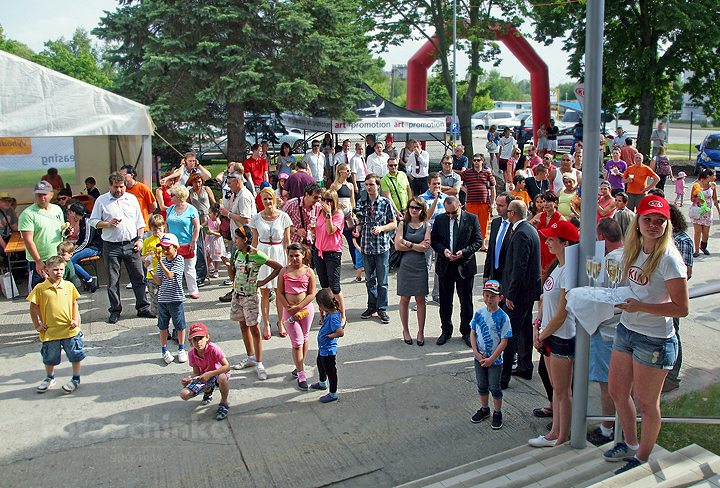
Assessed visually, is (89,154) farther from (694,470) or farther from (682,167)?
(682,167)

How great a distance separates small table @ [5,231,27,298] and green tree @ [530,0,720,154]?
65.2 ft

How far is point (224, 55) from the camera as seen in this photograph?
1509 cm

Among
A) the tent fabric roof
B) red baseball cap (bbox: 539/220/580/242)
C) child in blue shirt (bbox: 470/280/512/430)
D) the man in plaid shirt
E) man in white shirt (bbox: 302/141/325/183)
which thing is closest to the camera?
red baseball cap (bbox: 539/220/580/242)

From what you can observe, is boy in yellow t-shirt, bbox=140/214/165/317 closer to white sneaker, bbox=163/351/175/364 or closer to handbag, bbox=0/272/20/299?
white sneaker, bbox=163/351/175/364

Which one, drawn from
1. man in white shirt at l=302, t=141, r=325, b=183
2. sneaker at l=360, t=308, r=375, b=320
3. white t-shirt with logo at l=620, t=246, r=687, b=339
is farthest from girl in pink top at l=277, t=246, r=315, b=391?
man in white shirt at l=302, t=141, r=325, b=183

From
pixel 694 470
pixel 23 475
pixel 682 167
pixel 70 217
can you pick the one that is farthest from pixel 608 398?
pixel 682 167

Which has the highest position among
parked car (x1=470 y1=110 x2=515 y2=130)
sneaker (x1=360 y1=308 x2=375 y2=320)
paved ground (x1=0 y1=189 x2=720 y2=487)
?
parked car (x1=470 y1=110 x2=515 y2=130)

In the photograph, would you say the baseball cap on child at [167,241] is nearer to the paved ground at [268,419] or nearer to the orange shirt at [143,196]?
the paved ground at [268,419]

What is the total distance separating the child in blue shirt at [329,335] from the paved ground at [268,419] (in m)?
0.22

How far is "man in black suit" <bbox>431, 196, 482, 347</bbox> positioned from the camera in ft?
22.8

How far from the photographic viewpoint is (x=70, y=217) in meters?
8.79

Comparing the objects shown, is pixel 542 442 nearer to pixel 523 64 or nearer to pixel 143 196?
pixel 143 196

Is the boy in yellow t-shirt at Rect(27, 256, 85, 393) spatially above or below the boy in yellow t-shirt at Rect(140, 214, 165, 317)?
below

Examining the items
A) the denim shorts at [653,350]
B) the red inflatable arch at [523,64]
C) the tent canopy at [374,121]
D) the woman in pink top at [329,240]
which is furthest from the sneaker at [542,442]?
the red inflatable arch at [523,64]
